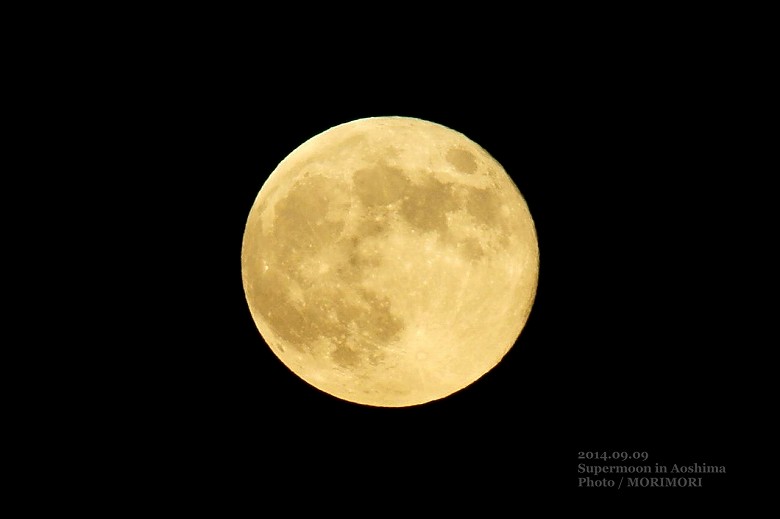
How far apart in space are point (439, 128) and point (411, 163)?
2.11 feet

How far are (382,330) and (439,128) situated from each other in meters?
1.66

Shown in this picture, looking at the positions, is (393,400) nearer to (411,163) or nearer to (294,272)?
(294,272)

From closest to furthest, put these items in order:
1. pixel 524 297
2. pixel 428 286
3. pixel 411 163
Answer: pixel 428 286 < pixel 411 163 < pixel 524 297

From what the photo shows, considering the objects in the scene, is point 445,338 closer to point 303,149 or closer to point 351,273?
point 351,273

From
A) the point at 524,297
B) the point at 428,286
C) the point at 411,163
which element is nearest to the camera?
the point at 428,286

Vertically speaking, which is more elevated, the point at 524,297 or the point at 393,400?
the point at 524,297

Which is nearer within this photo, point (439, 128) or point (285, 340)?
point (285, 340)

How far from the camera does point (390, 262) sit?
3549 mm

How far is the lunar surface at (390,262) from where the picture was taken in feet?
11.8

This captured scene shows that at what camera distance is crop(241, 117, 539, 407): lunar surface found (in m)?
3.59

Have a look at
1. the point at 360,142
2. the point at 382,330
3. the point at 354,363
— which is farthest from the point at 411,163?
the point at 354,363

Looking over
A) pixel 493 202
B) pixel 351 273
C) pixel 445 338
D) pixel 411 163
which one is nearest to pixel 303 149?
pixel 411 163

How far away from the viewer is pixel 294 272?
148 inches

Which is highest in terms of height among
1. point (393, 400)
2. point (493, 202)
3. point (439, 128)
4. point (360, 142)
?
point (439, 128)
